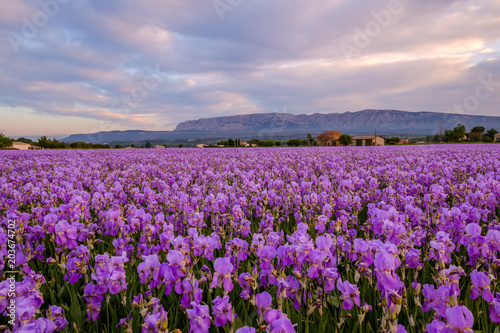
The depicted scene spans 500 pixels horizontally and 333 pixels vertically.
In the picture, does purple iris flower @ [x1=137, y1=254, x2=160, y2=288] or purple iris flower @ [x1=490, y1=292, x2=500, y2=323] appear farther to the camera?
purple iris flower @ [x1=137, y1=254, x2=160, y2=288]

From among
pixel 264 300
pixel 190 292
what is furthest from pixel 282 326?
pixel 190 292

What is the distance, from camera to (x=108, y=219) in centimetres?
345

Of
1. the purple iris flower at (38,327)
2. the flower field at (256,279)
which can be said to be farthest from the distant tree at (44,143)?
the purple iris flower at (38,327)

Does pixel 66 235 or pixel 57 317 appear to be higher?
pixel 66 235

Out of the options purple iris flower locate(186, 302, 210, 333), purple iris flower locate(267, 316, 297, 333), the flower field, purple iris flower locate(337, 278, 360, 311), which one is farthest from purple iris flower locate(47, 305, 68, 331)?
purple iris flower locate(337, 278, 360, 311)

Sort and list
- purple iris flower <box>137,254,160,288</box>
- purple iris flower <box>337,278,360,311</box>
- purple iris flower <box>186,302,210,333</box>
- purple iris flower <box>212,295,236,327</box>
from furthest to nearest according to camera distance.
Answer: purple iris flower <box>137,254,160,288</box> < purple iris flower <box>337,278,360,311</box> < purple iris flower <box>212,295,236,327</box> < purple iris flower <box>186,302,210,333</box>

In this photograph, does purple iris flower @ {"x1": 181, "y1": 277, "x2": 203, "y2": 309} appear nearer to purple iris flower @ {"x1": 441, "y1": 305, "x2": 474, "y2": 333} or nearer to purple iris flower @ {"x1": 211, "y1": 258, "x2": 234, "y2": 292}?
purple iris flower @ {"x1": 211, "y1": 258, "x2": 234, "y2": 292}

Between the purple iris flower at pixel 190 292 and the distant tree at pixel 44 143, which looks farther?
the distant tree at pixel 44 143

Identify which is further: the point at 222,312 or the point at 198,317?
the point at 222,312

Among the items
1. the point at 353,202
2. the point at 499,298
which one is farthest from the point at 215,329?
the point at 353,202

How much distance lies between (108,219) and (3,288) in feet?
5.91

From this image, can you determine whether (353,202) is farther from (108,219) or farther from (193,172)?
(193,172)

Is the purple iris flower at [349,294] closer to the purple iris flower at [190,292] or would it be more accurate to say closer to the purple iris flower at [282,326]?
the purple iris flower at [282,326]

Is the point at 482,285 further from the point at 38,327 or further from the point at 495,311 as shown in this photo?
the point at 38,327
